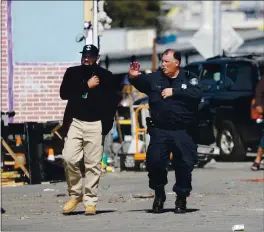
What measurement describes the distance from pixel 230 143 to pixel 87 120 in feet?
33.9

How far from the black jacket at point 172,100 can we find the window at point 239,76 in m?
9.97

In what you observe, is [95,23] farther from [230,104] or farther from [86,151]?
[86,151]

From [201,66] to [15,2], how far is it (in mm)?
4141

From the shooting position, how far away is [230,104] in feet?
75.7

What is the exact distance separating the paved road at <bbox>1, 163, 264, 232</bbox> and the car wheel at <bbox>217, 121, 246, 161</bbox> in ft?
11.5

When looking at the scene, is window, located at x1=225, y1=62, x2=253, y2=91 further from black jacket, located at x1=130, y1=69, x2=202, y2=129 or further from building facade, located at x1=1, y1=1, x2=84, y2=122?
black jacket, located at x1=130, y1=69, x2=202, y2=129

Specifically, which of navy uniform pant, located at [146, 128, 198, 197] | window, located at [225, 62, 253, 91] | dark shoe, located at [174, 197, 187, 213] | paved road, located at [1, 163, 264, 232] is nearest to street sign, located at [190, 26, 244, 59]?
window, located at [225, 62, 253, 91]

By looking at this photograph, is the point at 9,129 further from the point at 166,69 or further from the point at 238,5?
the point at 238,5

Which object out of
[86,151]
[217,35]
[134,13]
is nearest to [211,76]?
[217,35]

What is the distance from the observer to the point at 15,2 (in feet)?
70.9

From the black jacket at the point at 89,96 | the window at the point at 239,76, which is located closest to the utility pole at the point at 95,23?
the window at the point at 239,76

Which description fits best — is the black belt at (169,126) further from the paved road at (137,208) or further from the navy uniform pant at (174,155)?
the paved road at (137,208)

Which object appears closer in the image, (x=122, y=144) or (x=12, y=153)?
(x=12, y=153)

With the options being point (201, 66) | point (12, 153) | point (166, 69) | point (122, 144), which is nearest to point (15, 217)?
point (166, 69)
